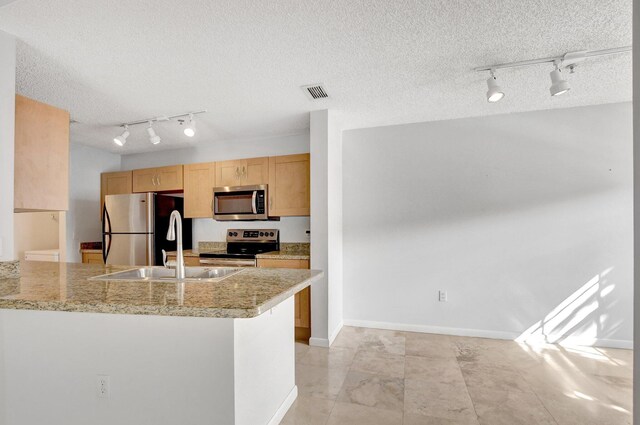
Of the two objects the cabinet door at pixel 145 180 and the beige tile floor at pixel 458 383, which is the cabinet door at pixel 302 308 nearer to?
the beige tile floor at pixel 458 383

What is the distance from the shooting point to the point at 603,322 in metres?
3.00

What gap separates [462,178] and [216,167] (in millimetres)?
2968

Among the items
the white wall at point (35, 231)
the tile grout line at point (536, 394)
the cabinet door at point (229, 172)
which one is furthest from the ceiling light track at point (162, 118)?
the tile grout line at point (536, 394)

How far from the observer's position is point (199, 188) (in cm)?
411

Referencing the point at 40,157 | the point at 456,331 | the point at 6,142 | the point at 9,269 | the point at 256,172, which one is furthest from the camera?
the point at 256,172

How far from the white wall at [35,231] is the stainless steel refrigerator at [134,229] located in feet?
2.66

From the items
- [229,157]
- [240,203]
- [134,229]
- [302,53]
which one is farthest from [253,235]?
[302,53]

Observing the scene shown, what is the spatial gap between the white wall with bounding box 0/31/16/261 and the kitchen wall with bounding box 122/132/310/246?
8.46 feet

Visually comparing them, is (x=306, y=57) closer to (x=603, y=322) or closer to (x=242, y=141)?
(x=242, y=141)

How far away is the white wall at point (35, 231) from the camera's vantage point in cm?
411

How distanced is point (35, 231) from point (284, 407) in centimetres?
447

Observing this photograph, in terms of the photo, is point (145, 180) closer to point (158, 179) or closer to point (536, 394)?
point (158, 179)

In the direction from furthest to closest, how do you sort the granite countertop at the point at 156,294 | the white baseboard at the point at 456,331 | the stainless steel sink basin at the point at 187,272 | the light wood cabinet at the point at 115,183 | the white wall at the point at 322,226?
the light wood cabinet at the point at 115,183, the white wall at the point at 322,226, the white baseboard at the point at 456,331, the stainless steel sink basin at the point at 187,272, the granite countertop at the point at 156,294

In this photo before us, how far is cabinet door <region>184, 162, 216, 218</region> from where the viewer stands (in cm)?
406
